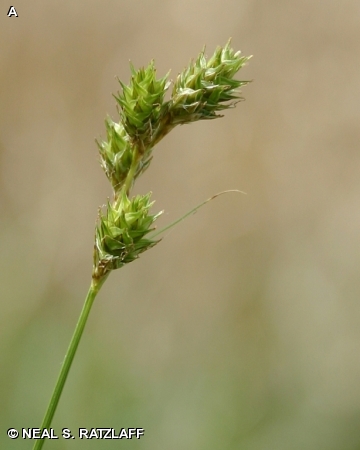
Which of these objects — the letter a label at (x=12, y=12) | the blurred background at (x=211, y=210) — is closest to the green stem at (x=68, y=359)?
the blurred background at (x=211, y=210)

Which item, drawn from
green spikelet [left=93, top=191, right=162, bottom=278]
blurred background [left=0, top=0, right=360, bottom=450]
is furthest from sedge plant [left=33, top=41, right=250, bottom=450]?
blurred background [left=0, top=0, right=360, bottom=450]

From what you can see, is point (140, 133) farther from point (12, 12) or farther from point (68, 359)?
point (12, 12)

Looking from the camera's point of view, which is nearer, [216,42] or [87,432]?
[87,432]

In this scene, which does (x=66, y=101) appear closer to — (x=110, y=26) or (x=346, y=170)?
(x=110, y=26)

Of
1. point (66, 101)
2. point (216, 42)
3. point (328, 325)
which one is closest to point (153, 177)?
point (66, 101)

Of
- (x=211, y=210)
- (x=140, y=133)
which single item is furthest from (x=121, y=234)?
(x=211, y=210)

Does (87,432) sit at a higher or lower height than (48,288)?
lower
